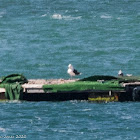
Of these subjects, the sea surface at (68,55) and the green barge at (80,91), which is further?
the green barge at (80,91)

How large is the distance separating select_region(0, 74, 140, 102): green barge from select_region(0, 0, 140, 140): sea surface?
715 millimetres

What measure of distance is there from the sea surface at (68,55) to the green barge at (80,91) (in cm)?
72

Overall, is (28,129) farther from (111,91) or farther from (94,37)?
(94,37)

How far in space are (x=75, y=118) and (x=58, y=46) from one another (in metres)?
45.6

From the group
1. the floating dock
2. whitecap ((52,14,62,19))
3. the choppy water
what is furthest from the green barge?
whitecap ((52,14,62,19))

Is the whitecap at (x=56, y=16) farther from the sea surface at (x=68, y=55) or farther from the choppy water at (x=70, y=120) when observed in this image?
the choppy water at (x=70, y=120)

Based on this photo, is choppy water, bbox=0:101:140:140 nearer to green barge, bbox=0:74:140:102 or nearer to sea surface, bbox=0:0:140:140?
sea surface, bbox=0:0:140:140

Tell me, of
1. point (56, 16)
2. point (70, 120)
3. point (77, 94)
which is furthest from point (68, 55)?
point (70, 120)

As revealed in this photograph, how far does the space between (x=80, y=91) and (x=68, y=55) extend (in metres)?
34.3

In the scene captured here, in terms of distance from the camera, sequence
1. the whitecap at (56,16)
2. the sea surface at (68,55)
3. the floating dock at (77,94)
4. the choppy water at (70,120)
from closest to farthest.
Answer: the choppy water at (70,120), the sea surface at (68,55), the floating dock at (77,94), the whitecap at (56,16)

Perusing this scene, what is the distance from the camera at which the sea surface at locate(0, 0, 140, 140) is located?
76.5 metres

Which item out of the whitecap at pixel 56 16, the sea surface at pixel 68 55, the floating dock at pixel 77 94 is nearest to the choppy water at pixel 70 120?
the sea surface at pixel 68 55

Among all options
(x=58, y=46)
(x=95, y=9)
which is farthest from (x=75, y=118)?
(x=95, y=9)

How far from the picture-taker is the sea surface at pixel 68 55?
251 feet
